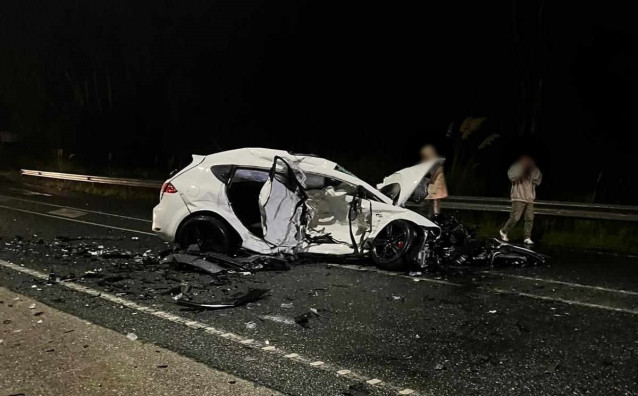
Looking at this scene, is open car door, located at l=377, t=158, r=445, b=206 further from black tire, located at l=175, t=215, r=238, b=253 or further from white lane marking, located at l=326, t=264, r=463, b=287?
black tire, located at l=175, t=215, r=238, b=253

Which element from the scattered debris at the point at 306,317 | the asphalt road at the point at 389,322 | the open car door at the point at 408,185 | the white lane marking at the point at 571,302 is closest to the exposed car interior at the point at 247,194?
the asphalt road at the point at 389,322

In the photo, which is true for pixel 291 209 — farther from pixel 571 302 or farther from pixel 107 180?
pixel 107 180

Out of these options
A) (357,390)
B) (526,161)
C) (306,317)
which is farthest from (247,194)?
(526,161)

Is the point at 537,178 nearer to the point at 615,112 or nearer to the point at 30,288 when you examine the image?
the point at 30,288

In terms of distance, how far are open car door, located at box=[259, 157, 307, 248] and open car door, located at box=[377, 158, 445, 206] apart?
3.88 ft

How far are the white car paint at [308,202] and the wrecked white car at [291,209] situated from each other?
0.01 meters

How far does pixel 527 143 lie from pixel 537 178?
0.97 meters

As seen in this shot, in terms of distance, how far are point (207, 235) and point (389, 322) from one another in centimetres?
361

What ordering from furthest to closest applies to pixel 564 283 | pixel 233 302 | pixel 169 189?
1. pixel 169 189
2. pixel 564 283
3. pixel 233 302

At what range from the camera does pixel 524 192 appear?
32.1 ft

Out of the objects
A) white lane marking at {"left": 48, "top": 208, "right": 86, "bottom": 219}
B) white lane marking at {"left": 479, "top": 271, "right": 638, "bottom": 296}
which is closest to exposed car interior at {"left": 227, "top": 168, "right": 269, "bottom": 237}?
white lane marking at {"left": 479, "top": 271, "right": 638, "bottom": 296}

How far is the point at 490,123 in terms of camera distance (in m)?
19.6

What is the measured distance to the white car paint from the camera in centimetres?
792

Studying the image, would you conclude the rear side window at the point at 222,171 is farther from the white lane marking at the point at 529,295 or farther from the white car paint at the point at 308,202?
the white lane marking at the point at 529,295
